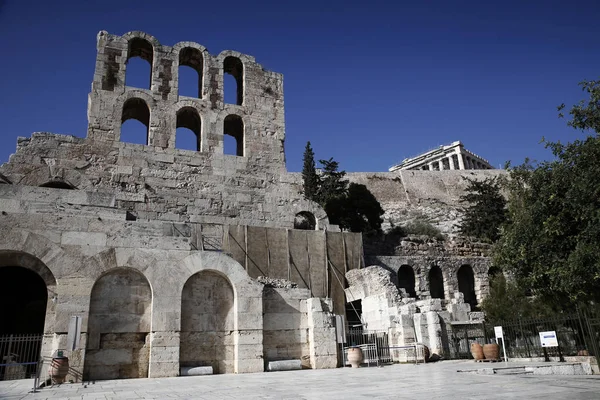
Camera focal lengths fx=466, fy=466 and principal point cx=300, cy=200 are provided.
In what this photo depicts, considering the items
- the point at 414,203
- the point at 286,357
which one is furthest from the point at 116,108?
the point at 414,203

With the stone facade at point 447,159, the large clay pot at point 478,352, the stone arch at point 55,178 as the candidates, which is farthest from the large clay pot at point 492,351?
the stone facade at point 447,159

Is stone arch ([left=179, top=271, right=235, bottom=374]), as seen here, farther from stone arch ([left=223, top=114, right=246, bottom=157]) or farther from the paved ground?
stone arch ([left=223, top=114, right=246, bottom=157])

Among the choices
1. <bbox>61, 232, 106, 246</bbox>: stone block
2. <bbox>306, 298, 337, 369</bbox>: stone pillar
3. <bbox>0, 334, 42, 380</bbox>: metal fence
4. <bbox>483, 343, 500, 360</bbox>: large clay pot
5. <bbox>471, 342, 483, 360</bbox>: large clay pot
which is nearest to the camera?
<bbox>0, 334, 42, 380</bbox>: metal fence

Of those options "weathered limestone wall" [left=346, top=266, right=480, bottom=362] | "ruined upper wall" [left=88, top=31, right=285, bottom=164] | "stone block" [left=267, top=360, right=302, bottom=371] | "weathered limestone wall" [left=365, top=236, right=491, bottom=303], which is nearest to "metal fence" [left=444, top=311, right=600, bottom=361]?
"weathered limestone wall" [left=346, top=266, right=480, bottom=362]

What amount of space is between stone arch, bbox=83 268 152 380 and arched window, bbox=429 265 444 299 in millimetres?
22673

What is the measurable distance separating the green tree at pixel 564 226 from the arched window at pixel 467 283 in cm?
1190

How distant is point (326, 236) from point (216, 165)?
6.15 meters

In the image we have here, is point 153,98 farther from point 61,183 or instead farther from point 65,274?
point 65,274

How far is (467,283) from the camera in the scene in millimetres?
31641

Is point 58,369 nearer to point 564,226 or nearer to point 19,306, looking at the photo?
point 19,306

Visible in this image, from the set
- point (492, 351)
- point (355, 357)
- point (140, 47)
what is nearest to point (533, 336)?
point (492, 351)

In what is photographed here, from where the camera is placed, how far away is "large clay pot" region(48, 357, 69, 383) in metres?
11.2

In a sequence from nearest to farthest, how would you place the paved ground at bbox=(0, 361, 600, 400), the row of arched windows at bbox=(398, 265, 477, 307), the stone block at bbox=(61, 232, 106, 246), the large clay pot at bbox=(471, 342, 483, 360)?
the paved ground at bbox=(0, 361, 600, 400) → the stone block at bbox=(61, 232, 106, 246) → the large clay pot at bbox=(471, 342, 483, 360) → the row of arched windows at bbox=(398, 265, 477, 307)

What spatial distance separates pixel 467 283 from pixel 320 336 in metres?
20.1
